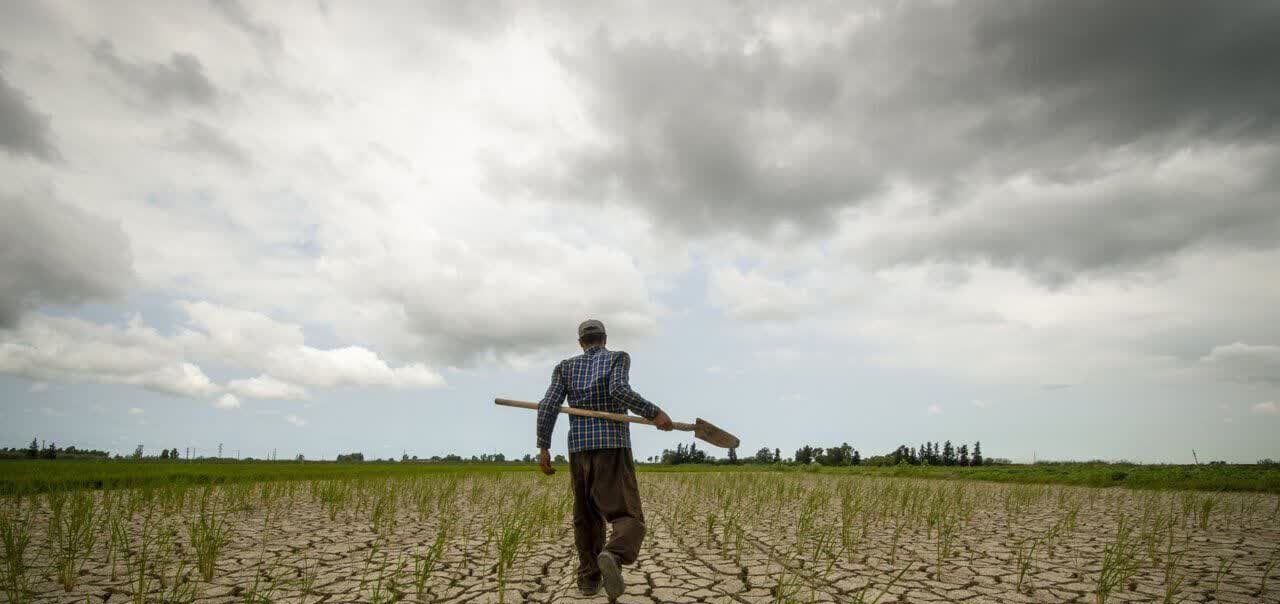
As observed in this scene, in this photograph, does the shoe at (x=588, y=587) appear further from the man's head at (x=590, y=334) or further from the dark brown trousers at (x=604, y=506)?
the man's head at (x=590, y=334)

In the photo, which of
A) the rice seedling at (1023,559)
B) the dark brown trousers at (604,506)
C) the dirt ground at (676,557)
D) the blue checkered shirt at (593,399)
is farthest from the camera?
the rice seedling at (1023,559)

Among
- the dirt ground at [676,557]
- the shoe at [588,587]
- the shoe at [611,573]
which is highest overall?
the shoe at [611,573]

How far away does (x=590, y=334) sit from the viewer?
4059mm

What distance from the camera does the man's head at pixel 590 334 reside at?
4.06 meters

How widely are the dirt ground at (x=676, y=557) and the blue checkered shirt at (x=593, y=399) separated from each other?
97 centimetres

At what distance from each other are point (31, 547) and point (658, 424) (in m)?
5.75

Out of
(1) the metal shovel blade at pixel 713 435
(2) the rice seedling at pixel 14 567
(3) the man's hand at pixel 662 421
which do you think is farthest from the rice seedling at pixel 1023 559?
(2) the rice seedling at pixel 14 567

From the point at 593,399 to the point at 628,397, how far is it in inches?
10.9

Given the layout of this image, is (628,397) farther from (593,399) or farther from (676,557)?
(676,557)

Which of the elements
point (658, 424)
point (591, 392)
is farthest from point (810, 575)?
point (591, 392)

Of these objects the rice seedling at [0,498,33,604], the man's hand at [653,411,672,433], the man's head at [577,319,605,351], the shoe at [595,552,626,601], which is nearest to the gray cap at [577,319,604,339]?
the man's head at [577,319,605,351]

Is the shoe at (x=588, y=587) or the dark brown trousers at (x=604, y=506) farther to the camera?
the shoe at (x=588, y=587)

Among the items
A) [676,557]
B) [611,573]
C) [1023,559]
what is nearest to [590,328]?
[611,573]

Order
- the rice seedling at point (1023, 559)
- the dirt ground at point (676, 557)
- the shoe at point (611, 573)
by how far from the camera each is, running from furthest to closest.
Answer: the rice seedling at point (1023, 559), the dirt ground at point (676, 557), the shoe at point (611, 573)
